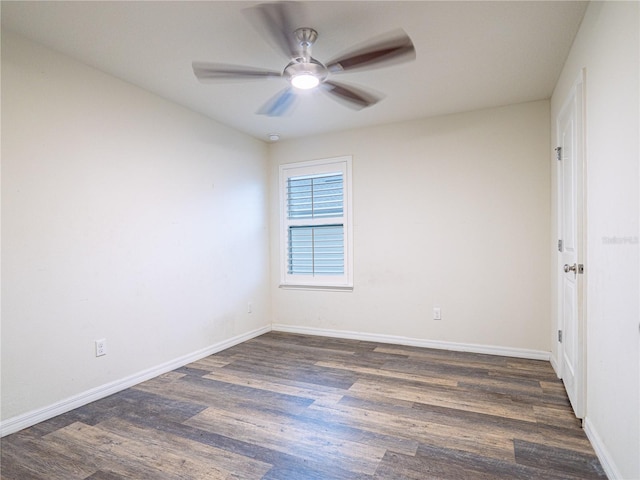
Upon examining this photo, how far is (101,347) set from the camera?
268cm

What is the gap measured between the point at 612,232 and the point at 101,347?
3231 mm

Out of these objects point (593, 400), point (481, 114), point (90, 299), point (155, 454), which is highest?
point (481, 114)

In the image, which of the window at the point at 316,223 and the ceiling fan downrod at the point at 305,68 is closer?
the ceiling fan downrod at the point at 305,68

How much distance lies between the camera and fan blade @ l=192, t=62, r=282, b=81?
2.03 meters

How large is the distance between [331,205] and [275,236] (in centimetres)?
85

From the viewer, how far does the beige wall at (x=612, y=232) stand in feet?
4.67

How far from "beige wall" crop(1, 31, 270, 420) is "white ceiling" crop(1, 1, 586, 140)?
1.03ft

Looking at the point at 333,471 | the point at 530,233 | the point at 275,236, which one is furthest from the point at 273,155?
the point at 333,471

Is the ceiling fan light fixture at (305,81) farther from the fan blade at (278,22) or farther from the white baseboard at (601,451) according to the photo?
the white baseboard at (601,451)

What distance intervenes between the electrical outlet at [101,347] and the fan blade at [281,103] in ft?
6.78

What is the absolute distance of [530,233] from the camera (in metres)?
3.41

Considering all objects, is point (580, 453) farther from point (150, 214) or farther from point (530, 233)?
point (150, 214)

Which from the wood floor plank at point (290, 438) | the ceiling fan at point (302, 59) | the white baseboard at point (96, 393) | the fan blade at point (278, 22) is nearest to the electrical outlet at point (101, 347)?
the white baseboard at point (96, 393)

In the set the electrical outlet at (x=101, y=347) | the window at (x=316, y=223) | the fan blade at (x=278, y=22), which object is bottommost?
the electrical outlet at (x=101, y=347)
